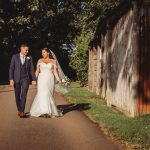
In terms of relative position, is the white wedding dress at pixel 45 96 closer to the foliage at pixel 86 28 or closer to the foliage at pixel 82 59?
the foliage at pixel 86 28

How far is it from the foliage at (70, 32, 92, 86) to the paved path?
21297mm

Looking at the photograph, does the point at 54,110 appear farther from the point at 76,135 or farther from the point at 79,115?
the point at 76,135

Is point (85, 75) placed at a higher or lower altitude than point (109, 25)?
lower

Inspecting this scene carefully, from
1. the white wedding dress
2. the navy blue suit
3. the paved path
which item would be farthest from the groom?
the paved path

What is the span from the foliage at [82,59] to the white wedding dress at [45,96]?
806 inches

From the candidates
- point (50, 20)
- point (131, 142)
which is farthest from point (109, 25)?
point (50, 20)

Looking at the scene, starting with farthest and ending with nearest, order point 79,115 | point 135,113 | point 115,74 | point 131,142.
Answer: point 115,74
point 79,115
point 135,113
point 131,142

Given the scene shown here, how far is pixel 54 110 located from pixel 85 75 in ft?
68.7

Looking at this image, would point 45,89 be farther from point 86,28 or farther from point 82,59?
point 82,59

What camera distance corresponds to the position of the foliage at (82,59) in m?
34.9

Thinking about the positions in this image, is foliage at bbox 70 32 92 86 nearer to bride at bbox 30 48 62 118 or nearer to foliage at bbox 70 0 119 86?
foliage at bbox 70 0 119 86

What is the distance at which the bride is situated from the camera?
44.7 ft

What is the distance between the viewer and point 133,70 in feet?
43.6

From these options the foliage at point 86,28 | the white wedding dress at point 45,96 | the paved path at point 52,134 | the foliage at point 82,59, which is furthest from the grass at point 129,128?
the foliage at point 82,59
